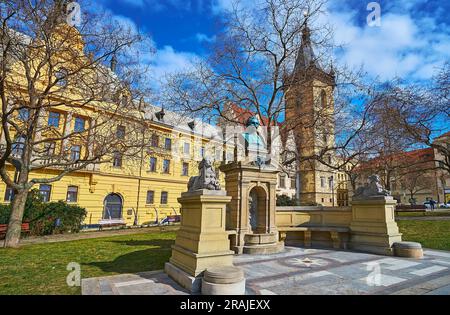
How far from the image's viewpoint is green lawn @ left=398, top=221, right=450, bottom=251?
11055mm

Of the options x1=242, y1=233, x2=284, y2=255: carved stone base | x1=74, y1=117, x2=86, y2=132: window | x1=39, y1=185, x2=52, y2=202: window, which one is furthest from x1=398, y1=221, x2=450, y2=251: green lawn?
x1=74, y1=117, x2=86, y2=132: window

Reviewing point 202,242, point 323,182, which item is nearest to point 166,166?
point 202,242

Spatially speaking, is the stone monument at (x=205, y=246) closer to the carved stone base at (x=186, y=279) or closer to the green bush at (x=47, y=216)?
the carved stone base at (x=186, y=279)

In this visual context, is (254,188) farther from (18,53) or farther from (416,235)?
(18,53)

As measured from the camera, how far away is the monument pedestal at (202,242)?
17.6 feet

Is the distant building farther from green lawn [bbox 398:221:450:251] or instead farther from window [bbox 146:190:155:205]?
window [bbox 146:190:155:205]

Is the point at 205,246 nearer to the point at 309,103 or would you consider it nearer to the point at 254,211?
the point at 254,211

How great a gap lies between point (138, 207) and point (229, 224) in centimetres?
2067

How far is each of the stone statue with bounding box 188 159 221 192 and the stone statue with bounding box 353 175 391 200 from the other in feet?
23.5

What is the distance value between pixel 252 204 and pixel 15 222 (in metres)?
10.4

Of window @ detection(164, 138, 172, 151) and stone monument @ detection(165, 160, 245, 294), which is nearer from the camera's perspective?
stone monument @ detection(165, 160, 245, 294)

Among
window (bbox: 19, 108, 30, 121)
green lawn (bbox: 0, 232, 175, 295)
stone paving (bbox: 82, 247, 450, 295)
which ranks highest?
window (bbox: 19, 108, 30, 121)

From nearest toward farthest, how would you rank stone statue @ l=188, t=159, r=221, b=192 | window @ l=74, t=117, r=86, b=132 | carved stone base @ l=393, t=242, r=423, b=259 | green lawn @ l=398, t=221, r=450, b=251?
stone statue @ l=188, t=159, r=221, b=192
carved stone base @ l=393, t=242, r=423, b=259
green lawn @ l=398, t=221, r=450, b=251
window @ l=74, t=117, r=86, b=132

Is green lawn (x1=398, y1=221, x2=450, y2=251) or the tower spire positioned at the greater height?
the tower spire
